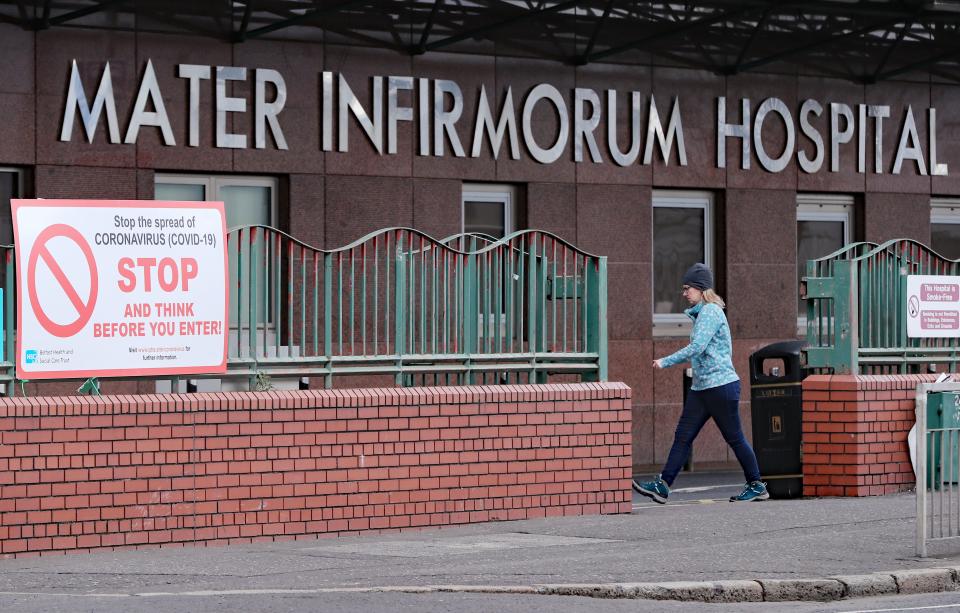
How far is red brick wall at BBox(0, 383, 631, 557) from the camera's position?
10.4 m

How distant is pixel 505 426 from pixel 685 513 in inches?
59.7

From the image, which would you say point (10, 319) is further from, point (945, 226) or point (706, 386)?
point (945, 226)

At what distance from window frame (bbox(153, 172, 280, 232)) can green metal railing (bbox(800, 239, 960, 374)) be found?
231 inches

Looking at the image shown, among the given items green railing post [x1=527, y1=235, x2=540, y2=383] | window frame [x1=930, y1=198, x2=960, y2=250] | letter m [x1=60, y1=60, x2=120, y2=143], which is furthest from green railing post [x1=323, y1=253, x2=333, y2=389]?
window frame [x1=930, y1=198, x2=960, y2=250]

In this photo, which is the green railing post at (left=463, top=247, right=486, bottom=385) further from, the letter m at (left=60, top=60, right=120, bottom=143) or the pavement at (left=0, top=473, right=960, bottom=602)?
the letter m at (left=60, top=60, right=120, bottom=143)

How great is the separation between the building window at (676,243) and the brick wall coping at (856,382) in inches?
223

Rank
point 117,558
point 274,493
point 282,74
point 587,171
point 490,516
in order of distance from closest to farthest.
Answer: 1. point 117,558
2. point 274,493
3. point 490,516
4. point 282,74
5. point 587,171

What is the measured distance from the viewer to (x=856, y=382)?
545 inches

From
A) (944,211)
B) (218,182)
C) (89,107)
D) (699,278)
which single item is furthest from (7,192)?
(944,211)

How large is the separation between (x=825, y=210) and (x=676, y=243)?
2125 mm

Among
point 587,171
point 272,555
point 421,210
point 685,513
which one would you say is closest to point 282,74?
point 421,210

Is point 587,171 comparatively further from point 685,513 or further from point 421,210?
point 685,513

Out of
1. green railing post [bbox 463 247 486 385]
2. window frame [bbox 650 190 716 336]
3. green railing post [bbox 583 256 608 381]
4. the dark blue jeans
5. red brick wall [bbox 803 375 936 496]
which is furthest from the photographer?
window frame [bbox 650 190 716 336]

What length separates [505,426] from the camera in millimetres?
12258
